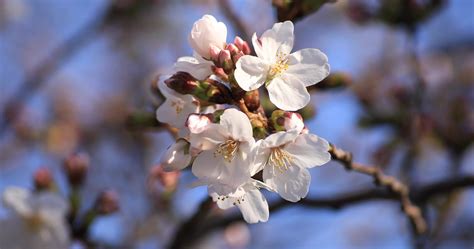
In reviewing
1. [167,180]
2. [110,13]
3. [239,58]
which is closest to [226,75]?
[239,58]

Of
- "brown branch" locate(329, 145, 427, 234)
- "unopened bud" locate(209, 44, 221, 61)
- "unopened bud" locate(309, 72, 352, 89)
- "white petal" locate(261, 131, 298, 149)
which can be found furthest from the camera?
"unopened bud" locate(309, 72, 352, 89)

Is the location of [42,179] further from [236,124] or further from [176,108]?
[236,124]

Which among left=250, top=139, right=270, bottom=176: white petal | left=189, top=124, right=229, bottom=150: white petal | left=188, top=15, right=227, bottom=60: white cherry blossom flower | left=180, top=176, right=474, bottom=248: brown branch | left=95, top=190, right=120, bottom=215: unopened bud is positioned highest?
left=188, top=15, right=227, bottom=60: white cherry blossom flower

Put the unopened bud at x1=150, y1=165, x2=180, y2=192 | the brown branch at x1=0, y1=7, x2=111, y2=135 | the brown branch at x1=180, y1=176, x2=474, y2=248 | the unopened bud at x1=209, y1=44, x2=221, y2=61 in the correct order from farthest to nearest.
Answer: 1. the brown branch at x1=0, y1=7, x2=111, y2=135
2. the unopened bud at x1=150, y1=165, x2=180, y2=192
3. the brown branch at x1=180, y1=176, x2=474, y2=248
4. the unopened bud at x1=209, y1=44, x2=221, y2=61

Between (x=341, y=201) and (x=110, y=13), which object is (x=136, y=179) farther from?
(x=341, y=201)

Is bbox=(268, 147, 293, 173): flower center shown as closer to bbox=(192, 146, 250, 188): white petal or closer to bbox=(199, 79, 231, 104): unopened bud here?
bbox=(192, 146, 250, 188): white petal

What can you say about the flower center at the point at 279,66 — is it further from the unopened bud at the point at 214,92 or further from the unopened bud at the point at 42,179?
the unopened bud at the point at 42,179

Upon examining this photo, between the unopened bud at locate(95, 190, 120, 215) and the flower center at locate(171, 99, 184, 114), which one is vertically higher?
the flower center at locate(171, 99, 184, 114)

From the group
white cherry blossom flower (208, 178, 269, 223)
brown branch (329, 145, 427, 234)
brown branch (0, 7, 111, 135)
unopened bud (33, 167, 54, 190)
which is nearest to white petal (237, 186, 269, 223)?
white cherry blossom flower (208, 178, 269, 223)

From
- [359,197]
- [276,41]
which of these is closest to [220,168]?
[276,41]

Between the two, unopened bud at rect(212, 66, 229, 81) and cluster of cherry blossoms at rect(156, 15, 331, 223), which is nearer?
cluster of cherry blossoms at rect(156, 15, 331, 223)
